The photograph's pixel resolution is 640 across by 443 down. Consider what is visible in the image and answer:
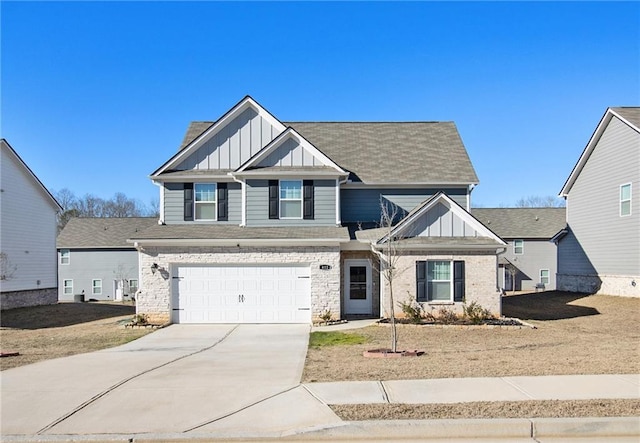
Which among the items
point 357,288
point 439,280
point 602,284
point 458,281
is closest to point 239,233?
point 357,288

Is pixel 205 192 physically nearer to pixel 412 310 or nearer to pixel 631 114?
pixel 412 310

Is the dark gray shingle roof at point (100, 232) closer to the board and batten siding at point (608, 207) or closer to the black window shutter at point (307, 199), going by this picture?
the black window shutter at point (307, 199)

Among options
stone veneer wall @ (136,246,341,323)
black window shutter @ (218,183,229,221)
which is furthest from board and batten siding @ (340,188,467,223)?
black window shutter @ (218,183,229,221)

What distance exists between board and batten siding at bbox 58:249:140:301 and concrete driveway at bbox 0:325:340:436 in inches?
1079

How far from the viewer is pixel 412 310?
18375 mm

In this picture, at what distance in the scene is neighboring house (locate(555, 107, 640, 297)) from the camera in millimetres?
23719

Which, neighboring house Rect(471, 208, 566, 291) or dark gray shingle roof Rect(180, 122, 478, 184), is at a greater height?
dark gray shingle roof Rect(180, 122, 478, 184)

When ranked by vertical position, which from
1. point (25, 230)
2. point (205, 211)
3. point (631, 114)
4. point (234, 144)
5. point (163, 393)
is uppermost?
point (631, 114)

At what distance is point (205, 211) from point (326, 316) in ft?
21.8

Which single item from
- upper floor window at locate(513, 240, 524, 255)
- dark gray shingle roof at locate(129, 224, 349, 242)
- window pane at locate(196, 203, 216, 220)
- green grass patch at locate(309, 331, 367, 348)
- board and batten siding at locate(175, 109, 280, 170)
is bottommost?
green grass patch at locate(309, 331, 367, 348)

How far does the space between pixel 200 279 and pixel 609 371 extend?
13604 mm

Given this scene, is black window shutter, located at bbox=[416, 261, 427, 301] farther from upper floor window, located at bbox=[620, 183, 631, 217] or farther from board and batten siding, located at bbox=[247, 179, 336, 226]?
upper floor window, located at bbox=[620, 183, 631, 217]

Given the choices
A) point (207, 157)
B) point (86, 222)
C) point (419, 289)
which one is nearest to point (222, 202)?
point (207, 157)

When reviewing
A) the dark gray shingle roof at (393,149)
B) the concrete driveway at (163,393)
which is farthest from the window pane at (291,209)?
the concrete driveway at (163,393)
